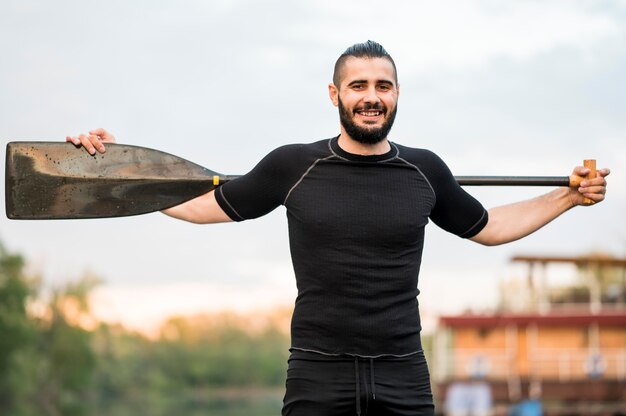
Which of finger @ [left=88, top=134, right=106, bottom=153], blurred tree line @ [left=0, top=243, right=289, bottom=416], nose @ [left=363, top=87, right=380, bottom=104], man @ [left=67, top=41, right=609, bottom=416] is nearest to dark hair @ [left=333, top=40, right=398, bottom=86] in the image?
man @ [left=67, top=41, right=609, bottom=416]

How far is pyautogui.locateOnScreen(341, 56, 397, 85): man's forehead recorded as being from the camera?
3.43m

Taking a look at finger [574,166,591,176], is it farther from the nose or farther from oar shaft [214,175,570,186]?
the nose

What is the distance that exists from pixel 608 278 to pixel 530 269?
84.6 ft

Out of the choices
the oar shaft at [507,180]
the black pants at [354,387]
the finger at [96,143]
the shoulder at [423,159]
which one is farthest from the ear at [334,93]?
the finger at [96,143]

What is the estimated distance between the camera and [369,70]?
3.43m

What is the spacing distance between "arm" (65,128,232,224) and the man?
0.26 metres

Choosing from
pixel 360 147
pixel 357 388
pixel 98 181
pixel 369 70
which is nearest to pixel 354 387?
pixel 357 388

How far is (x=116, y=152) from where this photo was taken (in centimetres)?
413

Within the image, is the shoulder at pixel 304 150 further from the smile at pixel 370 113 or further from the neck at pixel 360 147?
the smile at pixel 370 113

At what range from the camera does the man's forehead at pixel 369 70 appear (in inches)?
135

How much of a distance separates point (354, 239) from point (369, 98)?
0.46 metres

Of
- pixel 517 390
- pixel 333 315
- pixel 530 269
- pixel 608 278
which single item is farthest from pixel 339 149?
pixel 608 278

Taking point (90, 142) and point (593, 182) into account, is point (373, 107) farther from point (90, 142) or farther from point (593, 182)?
point (90, 142)

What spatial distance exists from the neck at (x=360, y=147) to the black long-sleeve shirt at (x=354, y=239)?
2 cm
